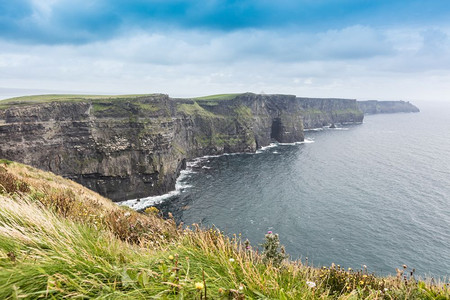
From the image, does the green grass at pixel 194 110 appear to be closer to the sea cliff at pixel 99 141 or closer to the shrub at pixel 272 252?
the sea cliff at pixel 99 141

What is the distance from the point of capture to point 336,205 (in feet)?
183

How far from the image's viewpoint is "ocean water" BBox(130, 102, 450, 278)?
39.8 m

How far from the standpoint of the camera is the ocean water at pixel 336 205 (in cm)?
3984

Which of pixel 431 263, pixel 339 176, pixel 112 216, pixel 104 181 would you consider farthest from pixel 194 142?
pixel 112 216

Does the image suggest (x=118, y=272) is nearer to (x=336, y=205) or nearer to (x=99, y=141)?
(x=336, y=205)

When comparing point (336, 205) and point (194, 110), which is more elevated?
point (194, 110)

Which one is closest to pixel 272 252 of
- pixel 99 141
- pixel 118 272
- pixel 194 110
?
pixel 118 272

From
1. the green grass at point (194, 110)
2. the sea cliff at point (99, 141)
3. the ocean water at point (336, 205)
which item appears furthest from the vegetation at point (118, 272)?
the green grass at point (194, 110)

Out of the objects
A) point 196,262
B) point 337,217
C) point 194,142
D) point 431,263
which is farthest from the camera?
point 194,142

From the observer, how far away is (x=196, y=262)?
170 inches

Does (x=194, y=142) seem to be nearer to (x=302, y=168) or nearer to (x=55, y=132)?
(x=302, y=168)

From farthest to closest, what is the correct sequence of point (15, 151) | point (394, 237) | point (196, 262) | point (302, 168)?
point (302, 168), point (15, 151), point (394, 237), point (196, 262)

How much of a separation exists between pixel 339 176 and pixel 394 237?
3394cm

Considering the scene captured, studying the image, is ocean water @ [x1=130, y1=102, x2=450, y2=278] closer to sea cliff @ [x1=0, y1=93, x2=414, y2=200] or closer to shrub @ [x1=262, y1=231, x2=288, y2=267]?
sea cliff @ [x1=0, y1=93, x2=414, y2=200]
